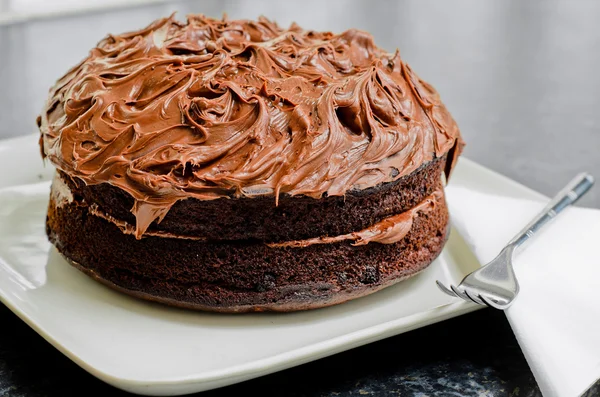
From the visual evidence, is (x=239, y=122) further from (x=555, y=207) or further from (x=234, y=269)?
(x=555, y=207)

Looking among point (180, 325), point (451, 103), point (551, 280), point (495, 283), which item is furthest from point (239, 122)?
point (451, 103)

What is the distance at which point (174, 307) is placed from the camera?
8.46 ft

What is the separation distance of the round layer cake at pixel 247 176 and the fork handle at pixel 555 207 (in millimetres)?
291

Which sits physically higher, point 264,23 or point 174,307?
point 264,23

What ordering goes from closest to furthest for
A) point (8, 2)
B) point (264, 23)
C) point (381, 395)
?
1. point (381, 395)
2. point (264, 23)
3. point (8, 2)

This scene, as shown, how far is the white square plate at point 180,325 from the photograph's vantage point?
222cm

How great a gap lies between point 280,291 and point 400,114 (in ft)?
2.10

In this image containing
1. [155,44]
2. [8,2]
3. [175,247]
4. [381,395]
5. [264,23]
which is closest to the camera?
[381,395]

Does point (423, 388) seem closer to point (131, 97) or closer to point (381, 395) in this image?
point (381, 395)

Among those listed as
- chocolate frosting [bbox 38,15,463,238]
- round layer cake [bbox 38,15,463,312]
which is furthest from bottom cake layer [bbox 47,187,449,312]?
chocolate frosting [bbox 38,15,463,238]

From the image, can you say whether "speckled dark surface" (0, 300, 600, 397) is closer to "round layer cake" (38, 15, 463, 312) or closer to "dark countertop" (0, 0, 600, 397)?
"dark countertop" (0, 0, 600, 397)

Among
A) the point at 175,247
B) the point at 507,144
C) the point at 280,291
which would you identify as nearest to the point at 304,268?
the point at 280,291

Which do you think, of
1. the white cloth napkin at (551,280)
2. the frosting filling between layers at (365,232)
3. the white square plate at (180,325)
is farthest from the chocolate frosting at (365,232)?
the white cloth napkin at (551,280)

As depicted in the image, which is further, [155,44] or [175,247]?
[155,44]
